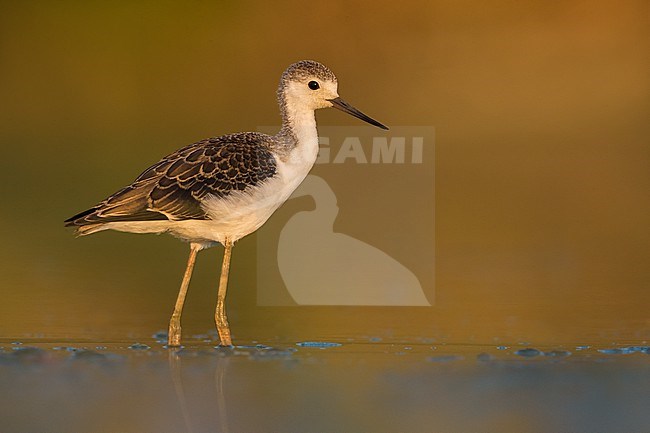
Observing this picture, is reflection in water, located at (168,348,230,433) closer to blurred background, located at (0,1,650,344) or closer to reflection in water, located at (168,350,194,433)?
reflection in water, located at (168,350,194,433)

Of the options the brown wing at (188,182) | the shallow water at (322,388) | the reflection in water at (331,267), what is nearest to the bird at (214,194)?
the brown wing at (188,182)

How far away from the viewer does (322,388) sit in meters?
8.57

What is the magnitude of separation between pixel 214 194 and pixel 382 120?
26.6ft

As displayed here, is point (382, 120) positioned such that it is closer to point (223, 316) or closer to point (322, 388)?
point (223, 316)

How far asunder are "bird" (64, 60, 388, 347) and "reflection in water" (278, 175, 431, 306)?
4.95 ft

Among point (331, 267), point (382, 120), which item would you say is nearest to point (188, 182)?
point (331, 267)

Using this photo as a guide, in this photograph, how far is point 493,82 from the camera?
20.5 m

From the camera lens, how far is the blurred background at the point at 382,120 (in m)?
11.2

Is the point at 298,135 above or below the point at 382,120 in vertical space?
below

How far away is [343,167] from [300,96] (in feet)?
19.1

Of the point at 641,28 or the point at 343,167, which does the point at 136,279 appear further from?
the point at 641,28

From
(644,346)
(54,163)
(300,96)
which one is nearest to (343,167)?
(54,163)

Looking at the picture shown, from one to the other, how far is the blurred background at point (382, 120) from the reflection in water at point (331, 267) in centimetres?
34

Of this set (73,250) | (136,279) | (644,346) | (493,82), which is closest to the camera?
(644,346)
